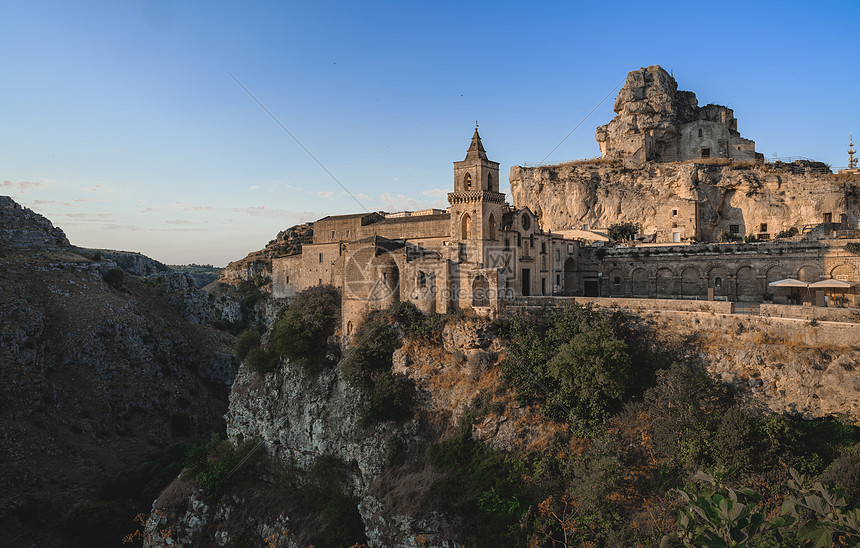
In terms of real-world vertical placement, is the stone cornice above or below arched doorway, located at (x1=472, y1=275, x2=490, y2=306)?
above

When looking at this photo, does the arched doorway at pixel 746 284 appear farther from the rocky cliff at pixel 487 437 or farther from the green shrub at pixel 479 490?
the green shrub at pixel 479 490

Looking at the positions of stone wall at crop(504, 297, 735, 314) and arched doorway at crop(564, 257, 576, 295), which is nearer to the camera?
stone wall at crop(504, 297, 735, 314)

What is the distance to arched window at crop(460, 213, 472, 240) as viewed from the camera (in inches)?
1184

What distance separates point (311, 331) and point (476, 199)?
13472 millimetres

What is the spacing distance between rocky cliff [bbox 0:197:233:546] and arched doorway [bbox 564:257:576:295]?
34690mm

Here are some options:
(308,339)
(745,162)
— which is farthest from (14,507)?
(745,162)

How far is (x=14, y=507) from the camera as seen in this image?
31344 mm

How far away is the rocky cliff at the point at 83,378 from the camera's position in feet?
109

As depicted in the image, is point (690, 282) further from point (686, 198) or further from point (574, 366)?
point (574, 366)

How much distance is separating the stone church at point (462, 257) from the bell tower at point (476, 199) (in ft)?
0.19

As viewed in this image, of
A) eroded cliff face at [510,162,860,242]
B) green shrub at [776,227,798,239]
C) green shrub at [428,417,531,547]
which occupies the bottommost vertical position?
green shrub at [428,417,531,547]

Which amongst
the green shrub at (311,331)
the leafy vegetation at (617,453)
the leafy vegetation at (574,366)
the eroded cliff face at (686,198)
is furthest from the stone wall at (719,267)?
the green shrub at (311,331)

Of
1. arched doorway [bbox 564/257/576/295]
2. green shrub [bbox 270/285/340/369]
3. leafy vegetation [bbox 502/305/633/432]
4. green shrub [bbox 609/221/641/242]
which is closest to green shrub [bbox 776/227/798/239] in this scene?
green shrub [bbox 609/221/641/242]

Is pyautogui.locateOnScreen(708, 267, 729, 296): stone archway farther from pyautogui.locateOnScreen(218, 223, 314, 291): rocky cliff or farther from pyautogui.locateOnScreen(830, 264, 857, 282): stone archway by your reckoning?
pyautogui.locateOnScreen(218, 223, 314, 291): rocky cliff
